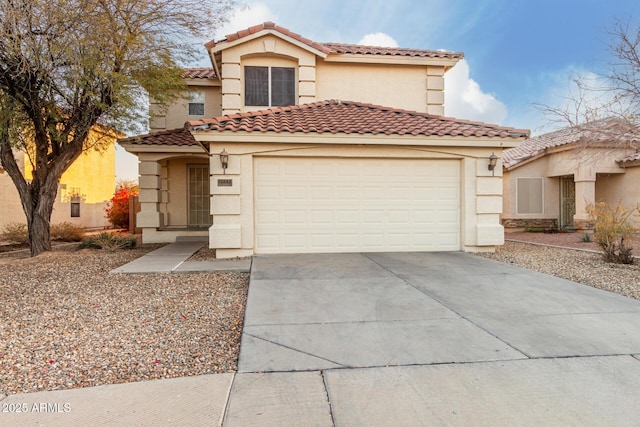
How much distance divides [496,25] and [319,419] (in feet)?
59.9

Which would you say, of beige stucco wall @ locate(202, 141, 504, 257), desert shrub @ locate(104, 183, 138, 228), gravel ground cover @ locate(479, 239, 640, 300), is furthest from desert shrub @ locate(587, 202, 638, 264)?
desert shrub @ locate(104, 183, 138, 228)

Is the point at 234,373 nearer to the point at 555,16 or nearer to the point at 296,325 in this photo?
the point at 296,325

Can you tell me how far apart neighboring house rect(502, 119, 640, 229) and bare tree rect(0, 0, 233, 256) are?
1454cm

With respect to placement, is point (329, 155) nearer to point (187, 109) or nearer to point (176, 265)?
point (176, 265)

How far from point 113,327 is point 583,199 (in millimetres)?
17818

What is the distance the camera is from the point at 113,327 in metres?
4.45

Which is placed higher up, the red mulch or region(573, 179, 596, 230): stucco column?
region(573, 179, 596, 230): stucco column

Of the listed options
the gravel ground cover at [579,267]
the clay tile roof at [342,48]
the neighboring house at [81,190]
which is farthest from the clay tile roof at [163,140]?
the gravel ground cover at [579,267]

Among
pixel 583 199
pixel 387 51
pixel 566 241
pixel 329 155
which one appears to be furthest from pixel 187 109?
pixel 583 199

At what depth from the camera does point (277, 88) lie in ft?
40.4

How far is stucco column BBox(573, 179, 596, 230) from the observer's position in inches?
617

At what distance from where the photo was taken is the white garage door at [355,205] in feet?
30.0

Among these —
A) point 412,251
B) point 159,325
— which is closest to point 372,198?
point 412,251

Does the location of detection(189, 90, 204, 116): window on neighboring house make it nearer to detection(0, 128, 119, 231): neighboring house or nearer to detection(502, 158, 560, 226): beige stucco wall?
detection(0, 128, 119, 231): neighboring house
